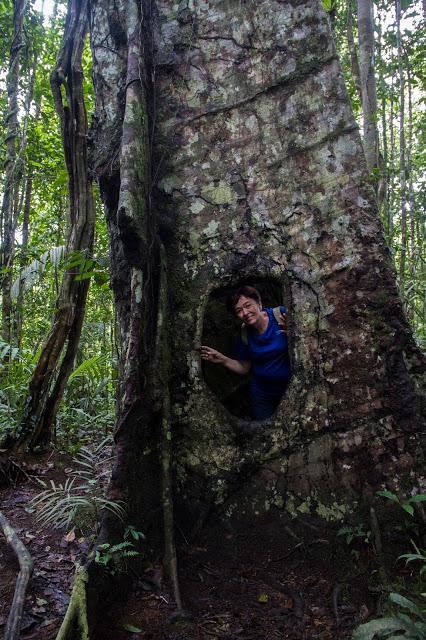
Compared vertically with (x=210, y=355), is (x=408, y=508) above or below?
below

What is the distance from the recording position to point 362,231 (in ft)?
9.71

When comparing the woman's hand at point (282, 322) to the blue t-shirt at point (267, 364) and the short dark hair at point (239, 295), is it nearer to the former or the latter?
the blue t-shirt at point (267, 364)

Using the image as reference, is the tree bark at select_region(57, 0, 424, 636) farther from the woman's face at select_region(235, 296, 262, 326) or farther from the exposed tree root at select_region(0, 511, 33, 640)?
the exposed tree root at select_region(0, 511, 33, 640)

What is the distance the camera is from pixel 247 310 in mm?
3475

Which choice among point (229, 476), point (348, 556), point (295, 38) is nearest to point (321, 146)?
point (295, 38)

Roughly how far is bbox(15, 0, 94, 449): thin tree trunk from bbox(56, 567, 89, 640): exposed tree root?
8.05 feet

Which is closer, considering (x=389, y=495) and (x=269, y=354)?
(x=389, y=495)

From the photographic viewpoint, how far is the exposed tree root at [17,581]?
2123 millimetres

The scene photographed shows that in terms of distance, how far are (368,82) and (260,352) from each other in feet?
18.1

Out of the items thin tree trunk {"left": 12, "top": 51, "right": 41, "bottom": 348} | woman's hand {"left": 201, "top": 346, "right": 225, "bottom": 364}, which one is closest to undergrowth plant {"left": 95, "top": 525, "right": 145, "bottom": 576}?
woman's hand {"left": 201, "top": 346, "right": 225, "bottom": 364}

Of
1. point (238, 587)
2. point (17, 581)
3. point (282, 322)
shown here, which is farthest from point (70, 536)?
point (282, 322)

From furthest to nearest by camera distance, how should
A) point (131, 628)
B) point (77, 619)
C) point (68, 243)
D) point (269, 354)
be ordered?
1. point (68, 243)
2. point (269, 354)
3. point (131, 628)
4. point (77, 619)

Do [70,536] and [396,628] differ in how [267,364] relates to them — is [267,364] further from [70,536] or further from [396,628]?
[396,628]

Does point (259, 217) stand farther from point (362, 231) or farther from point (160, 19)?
point (160, 19)
